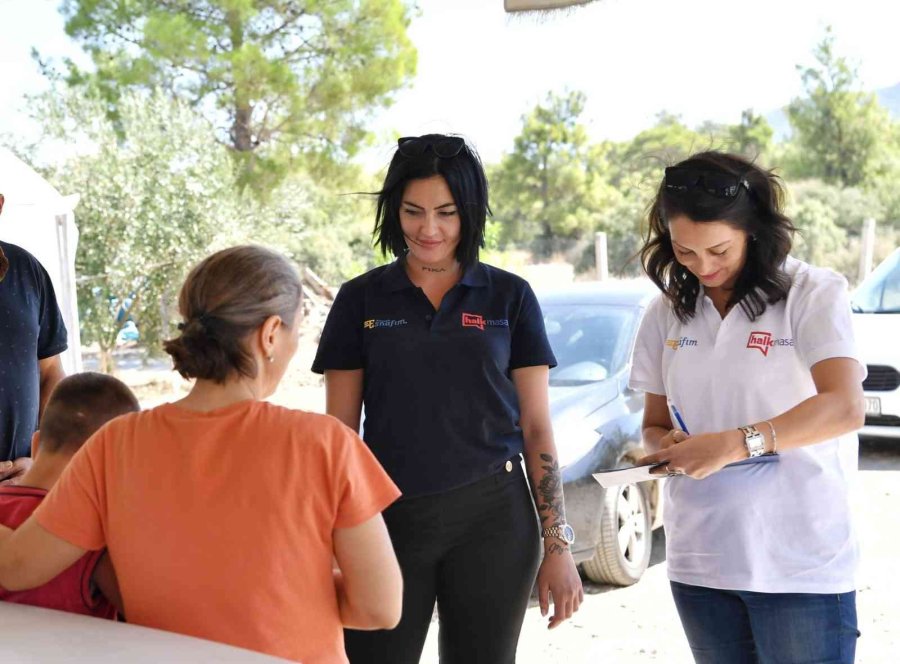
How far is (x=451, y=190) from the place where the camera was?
2.40 meters

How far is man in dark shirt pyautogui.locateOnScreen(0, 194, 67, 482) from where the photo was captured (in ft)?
9.18

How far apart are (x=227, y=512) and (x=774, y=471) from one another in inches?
46.7

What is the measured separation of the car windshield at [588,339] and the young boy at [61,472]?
3783mm

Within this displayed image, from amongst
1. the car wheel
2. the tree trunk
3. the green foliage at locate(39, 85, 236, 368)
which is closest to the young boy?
the car wheel

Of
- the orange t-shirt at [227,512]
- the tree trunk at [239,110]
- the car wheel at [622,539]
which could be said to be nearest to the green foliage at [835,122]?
the tree trunk at [239,110]

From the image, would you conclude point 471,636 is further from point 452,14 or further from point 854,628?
point 452,14

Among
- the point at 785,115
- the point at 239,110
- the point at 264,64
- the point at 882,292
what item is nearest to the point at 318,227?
the point at 239,110

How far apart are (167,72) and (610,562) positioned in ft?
53.9

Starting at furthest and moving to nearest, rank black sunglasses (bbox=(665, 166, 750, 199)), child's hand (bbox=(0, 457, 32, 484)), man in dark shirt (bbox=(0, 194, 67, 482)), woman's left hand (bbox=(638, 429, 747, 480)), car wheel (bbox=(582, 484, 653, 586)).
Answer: car wheel (bbox=(582, 484, 653, 586)) < man in dark shirt (bbox=(0, 194, 67, 482)) < child's hand (bbox=(0, 457, 32, 484)) < black sunglasses (bbox=(665, 166, 750, 199)) < woman's left hand (bbox=(638, 429, 747, 480))

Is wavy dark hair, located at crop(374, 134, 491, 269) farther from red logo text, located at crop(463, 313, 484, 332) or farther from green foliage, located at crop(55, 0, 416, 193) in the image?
green foliage, located at crop(55, 0, 416, 193)

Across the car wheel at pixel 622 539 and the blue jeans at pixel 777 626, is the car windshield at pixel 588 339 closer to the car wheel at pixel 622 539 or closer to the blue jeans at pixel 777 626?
the car wheel at pixel 622 539

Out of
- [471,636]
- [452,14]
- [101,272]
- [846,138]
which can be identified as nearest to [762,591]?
[471,636]

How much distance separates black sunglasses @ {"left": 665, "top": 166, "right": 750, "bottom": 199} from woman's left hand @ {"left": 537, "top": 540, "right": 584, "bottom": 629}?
35.8 inches

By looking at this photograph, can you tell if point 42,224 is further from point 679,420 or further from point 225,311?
point 225,311
